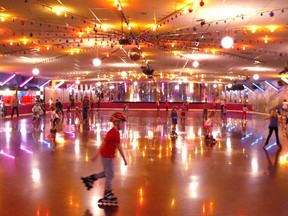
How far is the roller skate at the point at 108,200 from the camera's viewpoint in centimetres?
596

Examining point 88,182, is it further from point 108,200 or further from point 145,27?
point 145,27

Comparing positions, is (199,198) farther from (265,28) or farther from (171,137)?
(171,137)

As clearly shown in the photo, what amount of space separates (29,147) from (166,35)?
Answer: 6063 millimetres

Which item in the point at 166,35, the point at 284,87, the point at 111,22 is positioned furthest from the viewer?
the point at 284,87

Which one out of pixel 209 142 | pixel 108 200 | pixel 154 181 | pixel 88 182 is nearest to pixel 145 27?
pixel 209 142

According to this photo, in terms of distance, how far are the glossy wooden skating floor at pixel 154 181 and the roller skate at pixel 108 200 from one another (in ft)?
0.37

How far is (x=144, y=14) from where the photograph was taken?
1085 centimetres

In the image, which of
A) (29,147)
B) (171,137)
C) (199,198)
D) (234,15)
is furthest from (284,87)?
(199,198)

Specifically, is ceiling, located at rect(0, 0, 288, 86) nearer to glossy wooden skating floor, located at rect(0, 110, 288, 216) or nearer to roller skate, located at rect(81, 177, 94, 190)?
glossy wooden skating floor, located at rect(0, 110, 288, 216)

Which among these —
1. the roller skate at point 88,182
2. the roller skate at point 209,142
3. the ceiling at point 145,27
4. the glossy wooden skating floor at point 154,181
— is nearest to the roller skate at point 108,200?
the glossy wooden skating floor at point 154,181

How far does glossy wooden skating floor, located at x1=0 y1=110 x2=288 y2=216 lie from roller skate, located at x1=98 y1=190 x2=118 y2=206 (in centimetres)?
11

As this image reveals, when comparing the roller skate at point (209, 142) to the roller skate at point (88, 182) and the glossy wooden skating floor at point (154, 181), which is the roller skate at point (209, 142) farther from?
the roller skate at point (88, 182)

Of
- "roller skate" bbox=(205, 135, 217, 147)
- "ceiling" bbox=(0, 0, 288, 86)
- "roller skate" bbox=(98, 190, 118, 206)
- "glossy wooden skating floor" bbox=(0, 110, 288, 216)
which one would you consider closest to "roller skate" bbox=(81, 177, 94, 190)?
"glossy wooden skating floor" bbox=(0, 110, 288, 216)

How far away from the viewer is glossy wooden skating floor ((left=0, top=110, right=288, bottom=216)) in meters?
5.79
